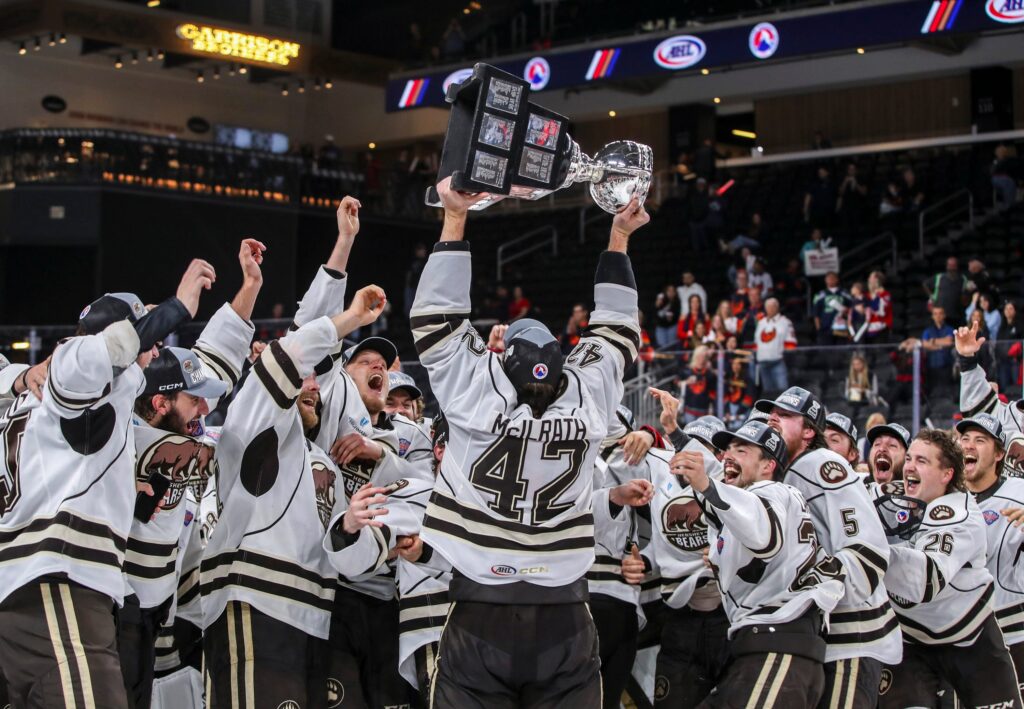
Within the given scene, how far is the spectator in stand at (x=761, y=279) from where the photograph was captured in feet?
65.8

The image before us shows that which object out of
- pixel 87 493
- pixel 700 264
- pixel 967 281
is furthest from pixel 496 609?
pixel 700 264

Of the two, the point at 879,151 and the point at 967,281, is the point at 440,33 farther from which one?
the point at 967,281

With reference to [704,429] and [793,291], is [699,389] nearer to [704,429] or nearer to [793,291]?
[704,429]

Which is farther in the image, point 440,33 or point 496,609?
point 440,33

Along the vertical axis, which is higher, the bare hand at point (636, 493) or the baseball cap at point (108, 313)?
the baseball cap at point (108, 313)

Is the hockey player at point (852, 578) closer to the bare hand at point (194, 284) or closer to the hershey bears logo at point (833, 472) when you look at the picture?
the hershey bears logo at point (833, 472)

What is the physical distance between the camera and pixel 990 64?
25250mm

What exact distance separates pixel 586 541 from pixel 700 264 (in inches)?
741

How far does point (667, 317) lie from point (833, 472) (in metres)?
13.3

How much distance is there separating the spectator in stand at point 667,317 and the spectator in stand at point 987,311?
4.52m

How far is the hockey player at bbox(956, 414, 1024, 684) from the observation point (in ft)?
23.9

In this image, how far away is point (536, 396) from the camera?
501cm

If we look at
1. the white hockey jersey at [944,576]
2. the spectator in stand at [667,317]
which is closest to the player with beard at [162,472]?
the white hockey jersey at [944,576]

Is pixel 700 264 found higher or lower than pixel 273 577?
higher
